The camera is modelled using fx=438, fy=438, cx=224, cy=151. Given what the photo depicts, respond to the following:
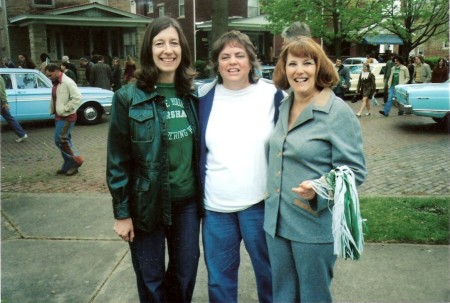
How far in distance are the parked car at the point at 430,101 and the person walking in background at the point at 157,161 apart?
9658 mm

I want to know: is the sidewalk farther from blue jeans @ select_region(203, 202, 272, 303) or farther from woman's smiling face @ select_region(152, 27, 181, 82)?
woman's smiling face @ select_region(152, 27, 181, 82)

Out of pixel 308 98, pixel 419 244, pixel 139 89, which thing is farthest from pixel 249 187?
pixel 419 244

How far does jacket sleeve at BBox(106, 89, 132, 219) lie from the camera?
2539 mm

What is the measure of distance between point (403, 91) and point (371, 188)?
6.11 metres

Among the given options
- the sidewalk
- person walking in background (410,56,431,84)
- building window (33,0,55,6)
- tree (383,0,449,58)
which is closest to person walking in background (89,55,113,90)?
the sidewalk

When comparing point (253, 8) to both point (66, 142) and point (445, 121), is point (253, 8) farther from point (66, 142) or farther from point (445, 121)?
point (66, 142)

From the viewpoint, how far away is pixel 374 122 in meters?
12.5

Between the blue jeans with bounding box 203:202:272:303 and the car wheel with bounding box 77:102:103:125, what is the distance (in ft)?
35.0

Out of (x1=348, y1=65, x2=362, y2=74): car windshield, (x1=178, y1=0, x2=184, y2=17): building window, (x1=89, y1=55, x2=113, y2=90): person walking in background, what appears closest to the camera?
(x1=89, y1=55, x2=113, y2=90): person walking in background

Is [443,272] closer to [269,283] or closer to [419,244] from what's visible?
[419,244]

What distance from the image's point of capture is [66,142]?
729 centimetres

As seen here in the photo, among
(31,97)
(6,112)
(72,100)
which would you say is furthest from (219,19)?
(31,97)

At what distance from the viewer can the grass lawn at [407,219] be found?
4.37 metres

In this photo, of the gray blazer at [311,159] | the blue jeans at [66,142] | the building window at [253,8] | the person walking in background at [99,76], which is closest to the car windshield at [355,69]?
the person walking in background at [99,76]
